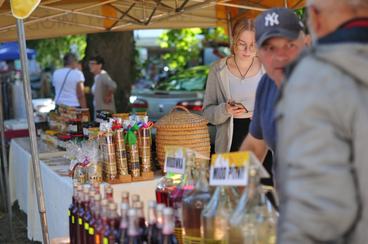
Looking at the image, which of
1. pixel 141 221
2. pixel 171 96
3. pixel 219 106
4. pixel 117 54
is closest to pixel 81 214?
pixel 141 221

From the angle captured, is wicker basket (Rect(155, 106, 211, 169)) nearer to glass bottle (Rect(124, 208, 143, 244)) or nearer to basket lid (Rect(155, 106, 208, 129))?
basket lid (Rect(155, 106, 208, 129))

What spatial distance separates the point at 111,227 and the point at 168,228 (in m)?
0.23

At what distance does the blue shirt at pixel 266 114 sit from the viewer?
6.94 feet

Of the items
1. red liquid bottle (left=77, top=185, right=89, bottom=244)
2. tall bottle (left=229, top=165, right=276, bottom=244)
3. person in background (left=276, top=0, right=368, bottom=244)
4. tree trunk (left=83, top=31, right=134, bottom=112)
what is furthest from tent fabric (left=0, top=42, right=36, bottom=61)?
person in background (left=276, top=0, right=368, bottom=244)

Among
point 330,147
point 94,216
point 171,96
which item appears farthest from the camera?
point 171,96

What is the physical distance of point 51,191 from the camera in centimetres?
399

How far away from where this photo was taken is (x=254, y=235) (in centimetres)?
173

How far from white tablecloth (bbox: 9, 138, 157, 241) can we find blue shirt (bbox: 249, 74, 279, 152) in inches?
46.0

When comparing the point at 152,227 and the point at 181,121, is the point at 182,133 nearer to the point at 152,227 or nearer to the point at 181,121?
the point at 181,121

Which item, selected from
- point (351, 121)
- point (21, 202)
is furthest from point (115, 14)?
point (351, 121)

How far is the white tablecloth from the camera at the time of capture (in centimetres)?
337

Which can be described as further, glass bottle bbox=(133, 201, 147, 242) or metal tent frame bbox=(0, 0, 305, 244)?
metal tent frame bbox=(0, 0, 305, 244)

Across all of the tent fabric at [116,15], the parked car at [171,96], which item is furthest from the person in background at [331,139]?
the parked car at [171,96]

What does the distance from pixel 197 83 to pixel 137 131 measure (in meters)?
7.59
